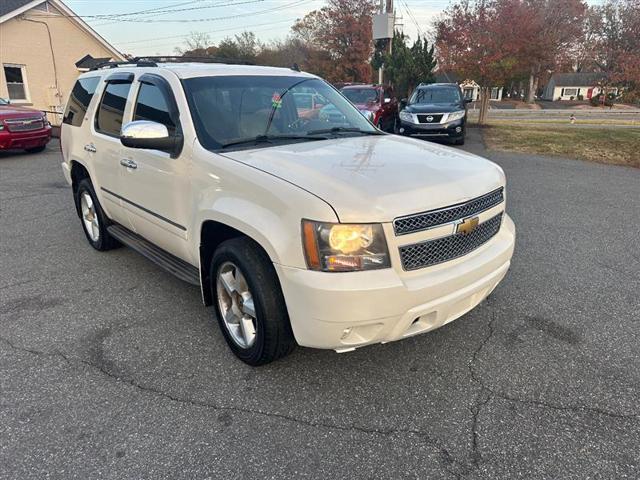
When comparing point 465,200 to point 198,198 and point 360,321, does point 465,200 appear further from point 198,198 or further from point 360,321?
point 198,198

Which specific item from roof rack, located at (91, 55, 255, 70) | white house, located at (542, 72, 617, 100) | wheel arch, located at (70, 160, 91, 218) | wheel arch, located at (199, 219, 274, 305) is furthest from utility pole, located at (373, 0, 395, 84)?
white house, located at (542, 72, 617, 100)

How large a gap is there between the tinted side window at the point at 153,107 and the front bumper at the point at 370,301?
5.47ft

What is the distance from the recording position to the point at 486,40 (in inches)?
722

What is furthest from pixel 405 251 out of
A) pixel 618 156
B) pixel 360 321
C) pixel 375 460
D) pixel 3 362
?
pixel 618 156

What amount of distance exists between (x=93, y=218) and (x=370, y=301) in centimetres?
398

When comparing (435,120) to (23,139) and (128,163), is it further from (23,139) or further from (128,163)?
(23,139)

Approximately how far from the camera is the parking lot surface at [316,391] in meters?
2.25

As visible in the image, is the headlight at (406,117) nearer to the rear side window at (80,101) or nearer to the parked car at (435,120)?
the parked car at (435,120)

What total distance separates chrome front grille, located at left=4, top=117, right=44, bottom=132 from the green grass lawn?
41.5 ft

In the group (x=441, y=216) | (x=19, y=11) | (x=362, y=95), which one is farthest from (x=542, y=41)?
(x=19, y=11)

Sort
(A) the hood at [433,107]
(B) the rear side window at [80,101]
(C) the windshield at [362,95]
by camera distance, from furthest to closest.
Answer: (C) the windshield at [362,95], (A) the hood at [433,107], (B) the rear side window at [80,101]

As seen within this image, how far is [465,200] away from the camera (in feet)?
8.71

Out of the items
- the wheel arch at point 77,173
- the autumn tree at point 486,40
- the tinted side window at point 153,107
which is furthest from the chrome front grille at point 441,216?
the autumn tree at point 486,40

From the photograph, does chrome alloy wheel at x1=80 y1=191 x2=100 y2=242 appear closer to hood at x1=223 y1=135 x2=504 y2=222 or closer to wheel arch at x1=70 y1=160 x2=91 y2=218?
wheel arch at x1=70 y1=160 x2=91 y2=218
